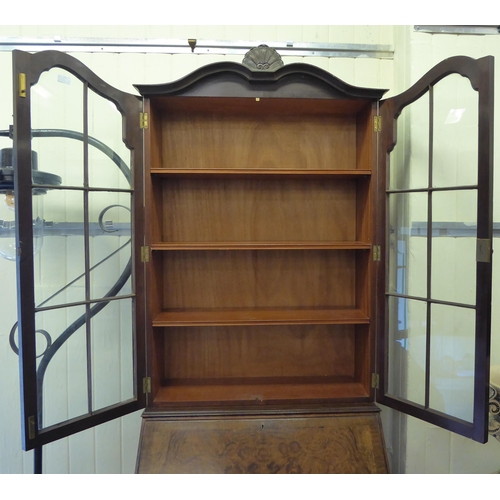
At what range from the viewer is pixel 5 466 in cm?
155

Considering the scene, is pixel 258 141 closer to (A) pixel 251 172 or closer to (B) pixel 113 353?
(A) pixel 251 172

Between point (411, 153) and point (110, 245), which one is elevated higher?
point (411, 153)

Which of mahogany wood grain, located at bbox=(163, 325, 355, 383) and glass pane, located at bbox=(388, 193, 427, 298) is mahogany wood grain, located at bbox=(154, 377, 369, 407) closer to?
mahogany wood grain, located at bbox=(163, 325, 355, 383)

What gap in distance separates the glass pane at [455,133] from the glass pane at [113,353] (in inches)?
52.0

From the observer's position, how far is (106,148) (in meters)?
1.23

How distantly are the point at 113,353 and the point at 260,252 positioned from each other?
29.6 inches

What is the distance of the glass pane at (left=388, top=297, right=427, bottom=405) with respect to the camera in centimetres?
127

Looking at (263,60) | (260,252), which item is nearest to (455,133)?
(263,60)

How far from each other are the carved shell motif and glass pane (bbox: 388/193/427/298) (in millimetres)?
Answer: 680

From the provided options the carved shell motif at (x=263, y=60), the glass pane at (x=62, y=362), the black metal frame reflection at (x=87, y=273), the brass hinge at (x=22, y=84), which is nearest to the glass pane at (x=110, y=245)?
the black metal frame reflection at (x=87, y=273)

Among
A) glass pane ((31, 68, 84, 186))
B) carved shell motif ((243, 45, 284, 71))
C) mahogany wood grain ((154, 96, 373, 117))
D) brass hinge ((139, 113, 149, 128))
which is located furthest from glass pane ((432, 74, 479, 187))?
glass pane ((31, 68, 84, 186))

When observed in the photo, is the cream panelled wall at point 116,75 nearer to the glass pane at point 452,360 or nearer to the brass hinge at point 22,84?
the brass hinge at point 22,84

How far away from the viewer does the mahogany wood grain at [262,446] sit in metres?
1.17
